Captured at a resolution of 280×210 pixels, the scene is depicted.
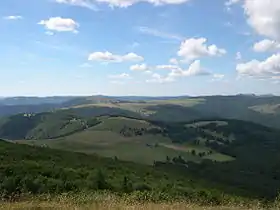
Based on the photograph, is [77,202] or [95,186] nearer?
[77,202]

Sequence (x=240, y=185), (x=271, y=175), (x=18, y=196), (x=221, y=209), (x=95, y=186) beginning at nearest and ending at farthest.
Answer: (x=221, y=209) → (x=18, y=196) → (x=95, y=186) → (x=240, y=185) → (x=271, y=175)

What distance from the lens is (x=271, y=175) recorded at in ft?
603

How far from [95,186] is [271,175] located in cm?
16299

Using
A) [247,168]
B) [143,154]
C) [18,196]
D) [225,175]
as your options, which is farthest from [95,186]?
[247,168]

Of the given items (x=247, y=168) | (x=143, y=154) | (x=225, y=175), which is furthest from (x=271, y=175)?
(x=143, y=154)

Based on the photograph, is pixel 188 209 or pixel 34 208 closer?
pixel 34 208

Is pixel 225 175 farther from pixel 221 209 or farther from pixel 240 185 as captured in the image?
pixel 221 209

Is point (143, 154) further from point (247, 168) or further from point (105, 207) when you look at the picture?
point (105, 207)

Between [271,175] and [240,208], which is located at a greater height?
[240,208]

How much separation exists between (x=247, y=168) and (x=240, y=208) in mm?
193996

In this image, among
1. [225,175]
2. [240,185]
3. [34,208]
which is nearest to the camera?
[34,208]

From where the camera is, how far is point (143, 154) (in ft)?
632

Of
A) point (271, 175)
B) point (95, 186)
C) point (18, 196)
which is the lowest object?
point (271, 175)

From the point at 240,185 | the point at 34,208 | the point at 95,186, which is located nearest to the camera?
the point at 34,208
